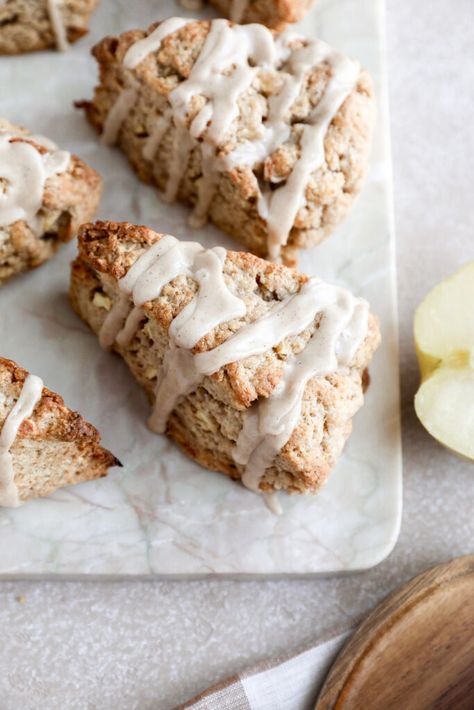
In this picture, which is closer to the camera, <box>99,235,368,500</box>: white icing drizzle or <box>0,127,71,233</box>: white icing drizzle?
<box>99,235,368,500</box>: white icing drizzle

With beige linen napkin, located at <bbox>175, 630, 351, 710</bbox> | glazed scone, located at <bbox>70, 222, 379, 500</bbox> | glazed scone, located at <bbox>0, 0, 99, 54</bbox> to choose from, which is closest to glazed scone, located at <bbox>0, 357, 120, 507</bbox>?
glazed scone, located at <bbox>70, 222, 379, 500</bbox>

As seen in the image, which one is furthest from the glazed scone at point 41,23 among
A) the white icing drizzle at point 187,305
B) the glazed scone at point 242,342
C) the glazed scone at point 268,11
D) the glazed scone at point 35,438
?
the glazed scone at point 35,438

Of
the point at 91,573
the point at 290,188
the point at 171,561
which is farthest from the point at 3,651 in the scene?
the point at 290,188

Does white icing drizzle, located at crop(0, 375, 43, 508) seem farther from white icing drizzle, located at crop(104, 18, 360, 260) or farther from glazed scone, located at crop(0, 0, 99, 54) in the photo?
glazed scone, located at crop(0, 0, 99, 54)

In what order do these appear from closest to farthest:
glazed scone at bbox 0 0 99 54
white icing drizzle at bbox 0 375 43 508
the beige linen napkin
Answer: white icing drizzle at bbox 0 375 43 508
the beige linen napkin
glazed scone at bbox 0 0 99 54

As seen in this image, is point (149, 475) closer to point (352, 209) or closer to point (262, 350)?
point (262, 350)

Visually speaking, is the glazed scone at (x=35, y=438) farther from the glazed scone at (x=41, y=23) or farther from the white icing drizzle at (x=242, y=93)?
the glazed scone at (x=41, y=23)
